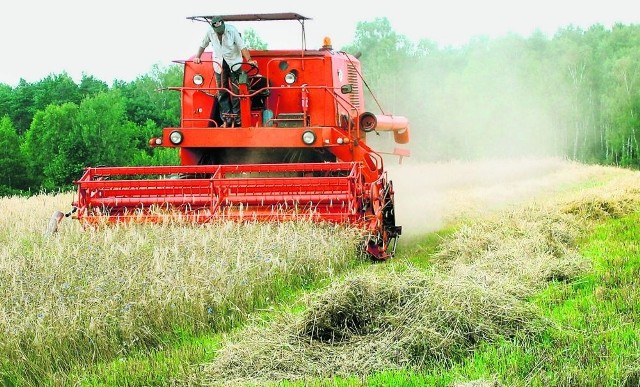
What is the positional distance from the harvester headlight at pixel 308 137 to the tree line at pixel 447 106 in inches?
1421

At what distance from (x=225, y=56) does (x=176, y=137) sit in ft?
3.75

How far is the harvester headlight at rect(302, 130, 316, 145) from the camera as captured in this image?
10648mm

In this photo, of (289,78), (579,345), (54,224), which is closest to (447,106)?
(289,78)

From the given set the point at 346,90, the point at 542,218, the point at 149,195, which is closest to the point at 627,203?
the point at 542,218

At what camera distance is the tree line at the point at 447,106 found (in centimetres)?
4631

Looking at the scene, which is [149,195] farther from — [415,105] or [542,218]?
[415,105]

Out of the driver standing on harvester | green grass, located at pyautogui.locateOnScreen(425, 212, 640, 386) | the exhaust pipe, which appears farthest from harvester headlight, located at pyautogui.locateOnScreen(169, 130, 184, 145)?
green grass, located at pyautogui.locateOnScreen(425, 212, 640, 386)

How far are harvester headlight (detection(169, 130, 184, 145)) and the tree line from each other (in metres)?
35.3

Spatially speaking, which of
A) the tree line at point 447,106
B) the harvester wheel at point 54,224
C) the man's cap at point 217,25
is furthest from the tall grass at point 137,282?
the tree line at point 447,106

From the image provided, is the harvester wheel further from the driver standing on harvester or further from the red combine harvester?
the driver standing on harvester

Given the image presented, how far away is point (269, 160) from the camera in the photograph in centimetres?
1159

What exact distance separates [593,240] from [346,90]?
3.30 metres

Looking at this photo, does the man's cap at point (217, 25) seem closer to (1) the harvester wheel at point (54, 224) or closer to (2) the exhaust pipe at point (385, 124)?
(2) the exhaust pipe at point (385, 124)

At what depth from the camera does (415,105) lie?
62.2 m
